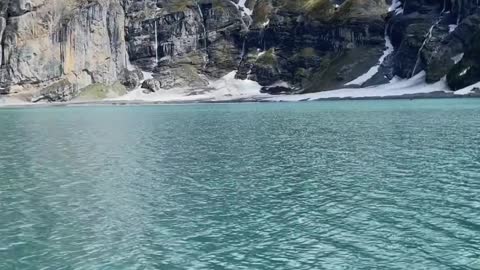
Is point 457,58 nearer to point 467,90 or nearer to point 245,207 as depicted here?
point 467,90

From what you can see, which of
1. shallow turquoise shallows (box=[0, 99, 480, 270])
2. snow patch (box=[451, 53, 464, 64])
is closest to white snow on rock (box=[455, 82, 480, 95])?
snow patch (box=[451, 53, 464, 64])

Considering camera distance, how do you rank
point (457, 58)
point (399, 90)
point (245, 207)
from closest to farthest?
point (245, 207)
point (457, 58)
point (399, 90)

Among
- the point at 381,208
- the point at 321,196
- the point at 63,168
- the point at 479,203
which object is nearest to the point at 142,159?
the point at 63,168

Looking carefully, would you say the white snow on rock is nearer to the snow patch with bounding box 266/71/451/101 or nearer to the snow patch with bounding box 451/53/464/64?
the snow patch with bounding box 266/71/451/101

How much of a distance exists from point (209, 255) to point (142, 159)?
22.5 meters

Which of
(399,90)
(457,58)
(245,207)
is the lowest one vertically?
(245,207)

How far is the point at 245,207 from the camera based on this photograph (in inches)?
920

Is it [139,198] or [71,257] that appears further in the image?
[139,198]

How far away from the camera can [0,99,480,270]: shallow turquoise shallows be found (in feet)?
55.7

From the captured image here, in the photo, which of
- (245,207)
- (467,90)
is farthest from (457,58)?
(245,207)

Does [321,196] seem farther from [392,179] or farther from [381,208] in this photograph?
[392,179]

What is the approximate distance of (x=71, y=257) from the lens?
1725 cm

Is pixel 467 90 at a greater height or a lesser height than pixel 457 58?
lesser

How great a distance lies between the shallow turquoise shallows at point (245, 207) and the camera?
16984mm
